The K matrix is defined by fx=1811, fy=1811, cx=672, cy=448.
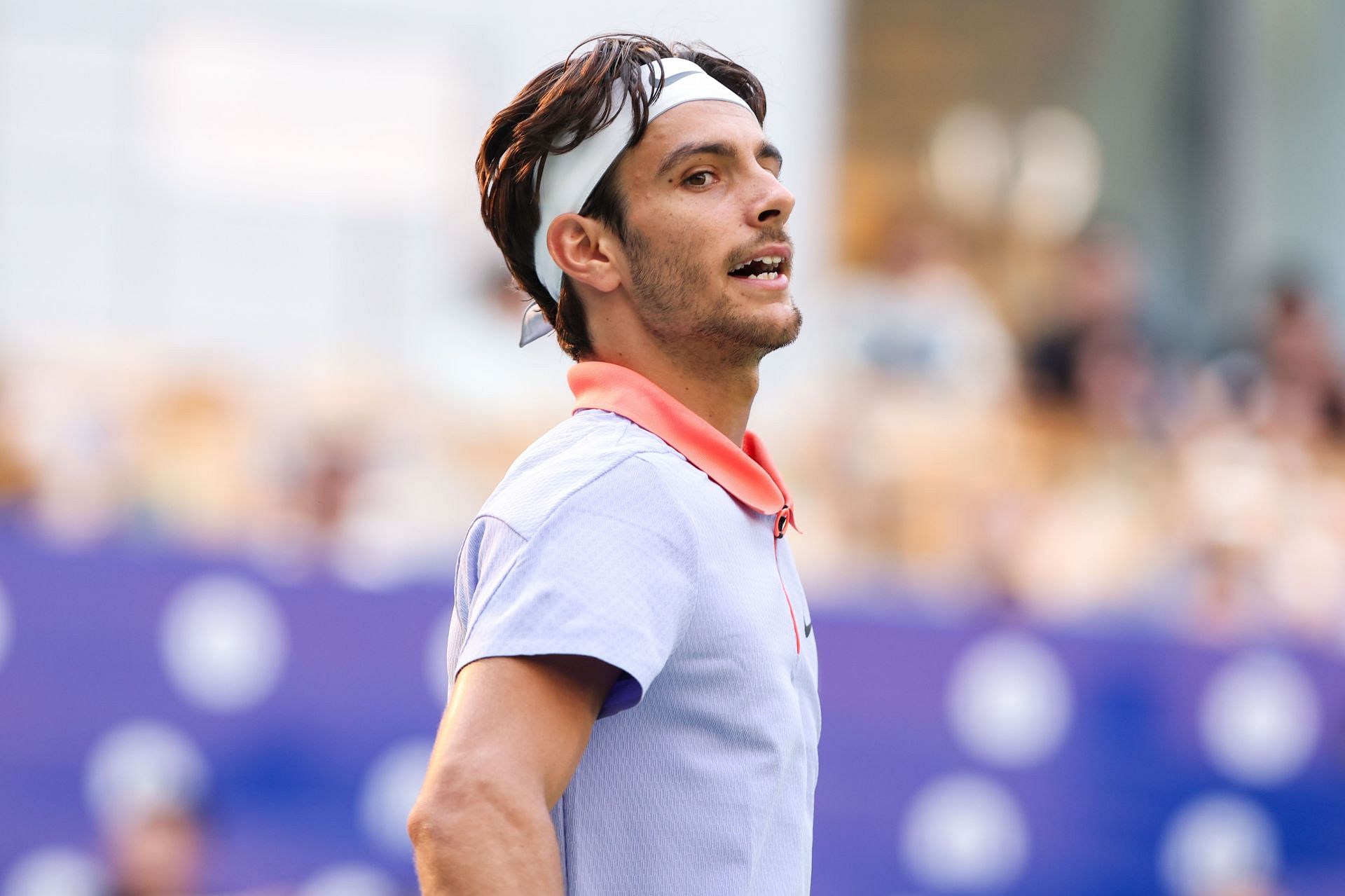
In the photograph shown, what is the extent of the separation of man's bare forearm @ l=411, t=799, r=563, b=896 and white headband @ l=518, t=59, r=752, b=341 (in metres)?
0.62

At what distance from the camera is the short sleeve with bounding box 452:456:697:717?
1.54m

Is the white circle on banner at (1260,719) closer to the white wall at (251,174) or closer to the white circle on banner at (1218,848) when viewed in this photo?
the white circle on banner at (1218,848)

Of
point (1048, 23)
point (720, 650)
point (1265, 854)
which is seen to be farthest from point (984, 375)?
point (720, 650)

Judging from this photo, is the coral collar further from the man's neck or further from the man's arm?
the man's arm

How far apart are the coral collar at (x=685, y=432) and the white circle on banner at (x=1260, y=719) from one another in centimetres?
416

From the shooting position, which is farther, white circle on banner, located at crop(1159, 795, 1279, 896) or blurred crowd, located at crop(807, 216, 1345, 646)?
blurred crowd, located at crop(807, 216, 1345, 646)

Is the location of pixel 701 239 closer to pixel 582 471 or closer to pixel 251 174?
pixel 582 471

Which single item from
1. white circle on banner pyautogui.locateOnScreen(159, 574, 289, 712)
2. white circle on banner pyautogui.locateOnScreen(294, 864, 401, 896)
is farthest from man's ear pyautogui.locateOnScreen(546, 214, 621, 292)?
white circle on banner pyautogui.locateOnScreen(294, 864, 401, 896)

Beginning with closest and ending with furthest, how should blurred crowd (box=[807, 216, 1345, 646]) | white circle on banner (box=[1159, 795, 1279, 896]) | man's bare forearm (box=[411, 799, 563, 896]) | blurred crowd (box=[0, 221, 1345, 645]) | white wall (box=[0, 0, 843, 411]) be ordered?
man's bare forearm (box=[411, 799, 563, 896])
white circle on banner (box=[1159, 795, 1279, 896])
blurred crowd (box=[0, 221, 1345, 645])
blurred crowd (box=[807, 216, 1345, 646])
white wall (box=[0, 0, 843, 411])

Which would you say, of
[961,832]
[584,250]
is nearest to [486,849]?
[584,250]

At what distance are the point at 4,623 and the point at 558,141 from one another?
128 inches

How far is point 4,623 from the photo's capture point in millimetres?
4574

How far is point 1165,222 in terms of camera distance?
11.6m

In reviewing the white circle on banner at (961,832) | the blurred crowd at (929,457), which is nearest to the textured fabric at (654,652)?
the blurred crowd at (929,457)
